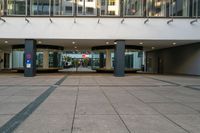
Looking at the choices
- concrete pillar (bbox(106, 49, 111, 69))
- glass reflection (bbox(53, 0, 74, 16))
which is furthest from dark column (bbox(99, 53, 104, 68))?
glass reflection (bbox(53, 0, 74, 16))

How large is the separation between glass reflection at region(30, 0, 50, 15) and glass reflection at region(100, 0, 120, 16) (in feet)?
17.4

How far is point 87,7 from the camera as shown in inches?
1086

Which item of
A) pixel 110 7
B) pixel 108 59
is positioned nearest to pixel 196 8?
pixel 110 7

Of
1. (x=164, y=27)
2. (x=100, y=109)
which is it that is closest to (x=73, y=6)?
(x=164, y=27)

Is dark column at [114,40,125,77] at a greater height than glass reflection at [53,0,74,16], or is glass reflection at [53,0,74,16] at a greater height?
glass reflection at [53,0,74,16]

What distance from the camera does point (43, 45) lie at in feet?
113

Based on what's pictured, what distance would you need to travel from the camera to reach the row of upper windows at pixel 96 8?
89.7ft

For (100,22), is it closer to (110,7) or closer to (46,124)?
(110,7)

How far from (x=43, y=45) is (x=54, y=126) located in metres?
28.4

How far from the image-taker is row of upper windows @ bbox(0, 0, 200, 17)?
27344 millimetres

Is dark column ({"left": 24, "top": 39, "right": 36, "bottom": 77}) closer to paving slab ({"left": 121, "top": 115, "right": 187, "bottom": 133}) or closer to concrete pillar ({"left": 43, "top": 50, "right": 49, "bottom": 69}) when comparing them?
concrete pillar ({"left": 43, "top": 50, "right": 49, "bottom": 69})

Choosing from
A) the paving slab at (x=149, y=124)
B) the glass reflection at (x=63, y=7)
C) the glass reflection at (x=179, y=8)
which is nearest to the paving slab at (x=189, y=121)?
the paving slab at (x=149, y=124)

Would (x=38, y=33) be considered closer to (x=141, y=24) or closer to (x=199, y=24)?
(x=141, y=24)

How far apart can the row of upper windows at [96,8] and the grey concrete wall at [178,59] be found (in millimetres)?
4778
